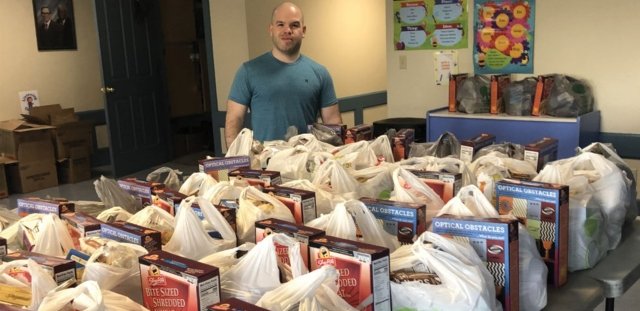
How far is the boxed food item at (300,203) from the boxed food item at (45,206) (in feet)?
1.96

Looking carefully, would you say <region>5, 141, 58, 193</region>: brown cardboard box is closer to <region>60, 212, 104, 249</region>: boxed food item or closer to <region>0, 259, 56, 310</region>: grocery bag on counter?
<region>60, 212, 104, 249</region>: boxed food item

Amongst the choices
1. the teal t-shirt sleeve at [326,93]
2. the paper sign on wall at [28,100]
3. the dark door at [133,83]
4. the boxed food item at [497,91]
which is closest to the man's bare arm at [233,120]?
the teal t-shirt sleeve at [326,93]

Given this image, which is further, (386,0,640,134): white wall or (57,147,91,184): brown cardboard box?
(57,147,91,184): brown cardboard box

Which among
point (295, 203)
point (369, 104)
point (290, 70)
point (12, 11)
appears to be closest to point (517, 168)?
point (295, 203)

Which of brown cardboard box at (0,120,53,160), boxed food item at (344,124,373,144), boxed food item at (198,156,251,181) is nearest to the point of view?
boxed food item at (198,156,251,181)

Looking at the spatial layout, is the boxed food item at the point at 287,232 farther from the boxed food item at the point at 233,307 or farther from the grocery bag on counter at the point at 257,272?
the boxed food item at the point at 233,307

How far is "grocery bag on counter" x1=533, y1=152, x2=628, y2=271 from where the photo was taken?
5.40 feet

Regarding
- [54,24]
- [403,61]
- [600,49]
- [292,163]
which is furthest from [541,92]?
[54,24]

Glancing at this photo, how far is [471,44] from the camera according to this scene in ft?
14.3

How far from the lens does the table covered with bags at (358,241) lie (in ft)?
3.94

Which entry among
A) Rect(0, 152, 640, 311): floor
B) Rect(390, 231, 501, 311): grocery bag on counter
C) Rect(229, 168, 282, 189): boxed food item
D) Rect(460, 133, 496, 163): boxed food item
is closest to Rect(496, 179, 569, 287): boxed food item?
Rect(390, 231, 501, 311): grocery bag on counter

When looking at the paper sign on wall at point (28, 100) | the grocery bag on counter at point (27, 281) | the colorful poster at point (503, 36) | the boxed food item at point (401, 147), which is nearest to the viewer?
the grocery bag on counter at point (27, 281)

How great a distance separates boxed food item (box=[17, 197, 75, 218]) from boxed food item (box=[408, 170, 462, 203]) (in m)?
1.02

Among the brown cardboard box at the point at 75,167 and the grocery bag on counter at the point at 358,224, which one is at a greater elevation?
the grocery bag on counter at the point at 358,224
